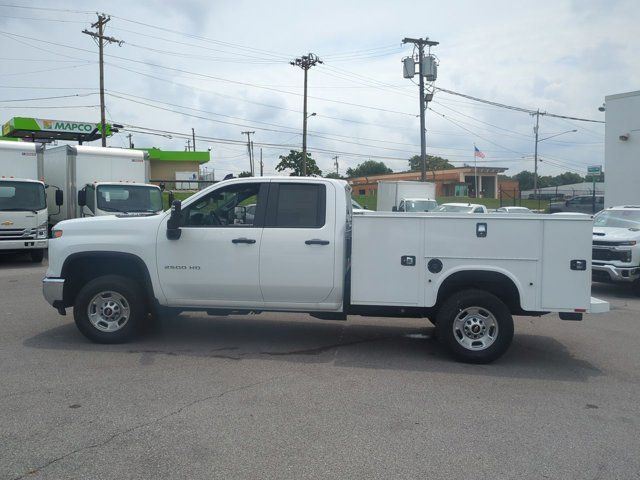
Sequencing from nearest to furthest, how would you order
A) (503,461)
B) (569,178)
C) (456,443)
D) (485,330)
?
1. (503,461)
2. (456,443)
3. (485,330)
4. (569,178)

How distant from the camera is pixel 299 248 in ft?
23.4

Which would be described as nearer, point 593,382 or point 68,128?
point 593,382

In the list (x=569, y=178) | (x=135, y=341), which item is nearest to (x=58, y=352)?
(x=135, y=341)

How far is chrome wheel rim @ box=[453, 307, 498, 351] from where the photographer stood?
6.92 metres

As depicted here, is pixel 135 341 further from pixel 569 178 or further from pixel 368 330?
pixel 569 178

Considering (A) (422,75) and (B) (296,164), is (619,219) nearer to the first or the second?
(A) (422,75)

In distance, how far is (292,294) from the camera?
7180 millimetres

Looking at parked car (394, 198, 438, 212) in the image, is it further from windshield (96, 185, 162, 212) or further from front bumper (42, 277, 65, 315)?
front bumper (42, 277, 65, 315)

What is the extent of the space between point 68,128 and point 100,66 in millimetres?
4571

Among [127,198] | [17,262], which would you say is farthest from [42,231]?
[127,198]

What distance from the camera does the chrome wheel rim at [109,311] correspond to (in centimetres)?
751

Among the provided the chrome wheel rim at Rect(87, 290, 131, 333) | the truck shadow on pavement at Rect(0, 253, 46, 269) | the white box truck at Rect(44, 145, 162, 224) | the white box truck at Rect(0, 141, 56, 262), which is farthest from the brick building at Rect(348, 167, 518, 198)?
the chrome wheel rim at Rect(87, 290, 131, 333)

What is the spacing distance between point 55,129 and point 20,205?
75.4 feet

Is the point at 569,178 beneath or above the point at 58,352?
above
